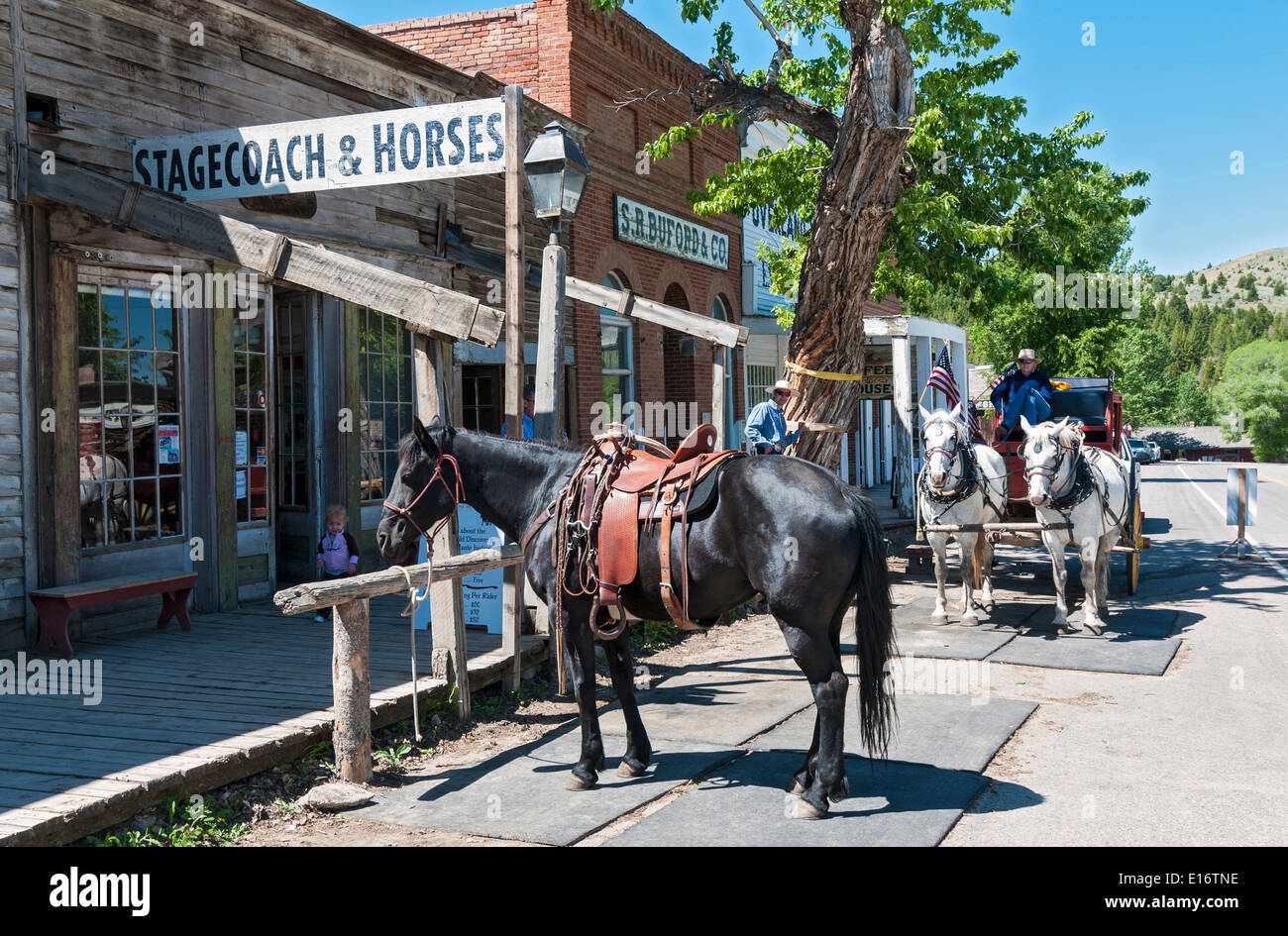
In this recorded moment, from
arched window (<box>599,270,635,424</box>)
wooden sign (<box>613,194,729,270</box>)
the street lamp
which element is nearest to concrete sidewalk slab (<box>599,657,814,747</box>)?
the street lamp

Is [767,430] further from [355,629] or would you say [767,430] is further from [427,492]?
[355,629]

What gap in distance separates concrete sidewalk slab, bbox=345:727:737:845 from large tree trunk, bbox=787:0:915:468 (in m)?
6.43

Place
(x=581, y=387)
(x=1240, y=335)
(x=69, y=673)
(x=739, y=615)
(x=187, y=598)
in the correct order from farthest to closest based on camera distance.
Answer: (x=1240, y=335)
(x=581, y=387)
(x=739, y=615)
(x=187, y=598)
(x=69, y=673)

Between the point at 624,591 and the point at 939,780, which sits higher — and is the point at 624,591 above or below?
above

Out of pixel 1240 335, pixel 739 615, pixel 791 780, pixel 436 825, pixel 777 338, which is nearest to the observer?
pixel 436 825

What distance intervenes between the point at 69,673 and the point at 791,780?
4.81 meters

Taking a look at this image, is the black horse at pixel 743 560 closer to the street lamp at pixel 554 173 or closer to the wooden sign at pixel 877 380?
the street lamp at pixel 554 173

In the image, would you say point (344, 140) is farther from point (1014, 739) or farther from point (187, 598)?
point (1014, 739)

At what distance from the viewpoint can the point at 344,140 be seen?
7293mm

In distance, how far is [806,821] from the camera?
16.0 ft

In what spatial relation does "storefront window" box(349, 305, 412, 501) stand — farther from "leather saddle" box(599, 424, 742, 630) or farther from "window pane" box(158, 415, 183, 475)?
"leather saddle" box(599, 424, 742, 630)

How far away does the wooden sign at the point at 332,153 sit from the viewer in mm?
7039

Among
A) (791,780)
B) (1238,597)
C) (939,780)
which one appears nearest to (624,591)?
(791,780)

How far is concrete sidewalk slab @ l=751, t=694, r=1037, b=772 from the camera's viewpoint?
5898mm
